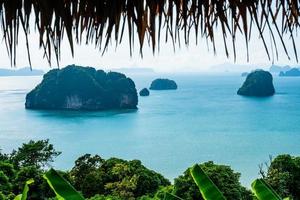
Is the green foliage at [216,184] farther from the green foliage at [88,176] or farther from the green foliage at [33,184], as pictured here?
the green foliage at [88,176]

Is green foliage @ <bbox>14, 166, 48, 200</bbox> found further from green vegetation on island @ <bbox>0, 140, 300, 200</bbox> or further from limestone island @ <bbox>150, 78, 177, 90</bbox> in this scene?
limestone island @ <bbox>150, 78, 177, 90</bbox>

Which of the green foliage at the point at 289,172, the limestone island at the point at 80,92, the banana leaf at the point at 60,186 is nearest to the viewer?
the banana leaf at the point at 60,186

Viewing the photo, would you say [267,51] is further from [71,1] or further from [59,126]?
[59,126]

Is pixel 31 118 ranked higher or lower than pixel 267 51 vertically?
lower

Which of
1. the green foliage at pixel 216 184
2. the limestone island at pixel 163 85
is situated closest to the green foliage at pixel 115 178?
the green foliage at pixel 216 184

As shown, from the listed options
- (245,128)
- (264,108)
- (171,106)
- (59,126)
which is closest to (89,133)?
(59,126)

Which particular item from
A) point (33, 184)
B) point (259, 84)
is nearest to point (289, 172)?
point (33, 184)

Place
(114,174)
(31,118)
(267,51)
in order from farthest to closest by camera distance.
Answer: (31,118) < (114,174) < (267,51)
